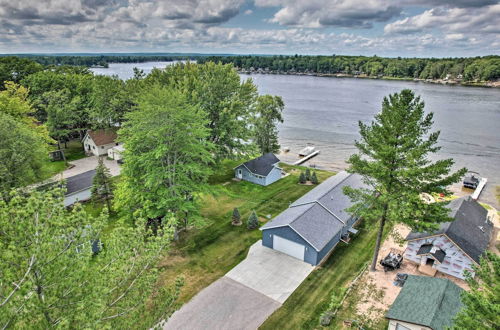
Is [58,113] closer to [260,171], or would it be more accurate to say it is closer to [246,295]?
[260,171]

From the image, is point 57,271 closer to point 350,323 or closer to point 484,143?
point 350,323

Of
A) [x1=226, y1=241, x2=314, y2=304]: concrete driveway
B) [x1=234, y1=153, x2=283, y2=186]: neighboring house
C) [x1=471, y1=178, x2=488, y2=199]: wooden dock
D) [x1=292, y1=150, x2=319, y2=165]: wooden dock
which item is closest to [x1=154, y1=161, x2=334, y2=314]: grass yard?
[x1=234, y1=153, x2=283, y2=186]: neighboring house

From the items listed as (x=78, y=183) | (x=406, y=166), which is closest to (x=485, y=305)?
(x=406, y=166)

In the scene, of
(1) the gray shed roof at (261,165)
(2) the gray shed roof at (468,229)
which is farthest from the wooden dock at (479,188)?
(1) the gray shed roof at (261,165)

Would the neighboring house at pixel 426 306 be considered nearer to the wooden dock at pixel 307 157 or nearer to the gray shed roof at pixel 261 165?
the gray shed roof at pixel 261 165

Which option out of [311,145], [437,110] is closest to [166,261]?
[311,145]

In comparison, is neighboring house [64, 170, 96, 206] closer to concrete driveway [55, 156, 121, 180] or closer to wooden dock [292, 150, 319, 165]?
concrete driveway [55, 156, 121, 180]
